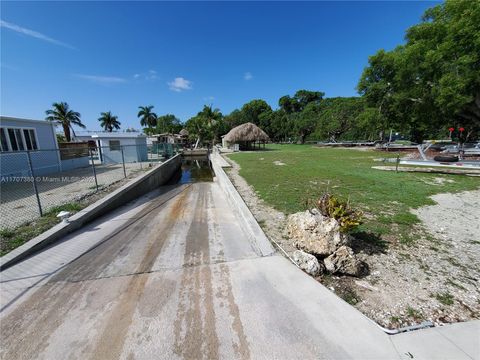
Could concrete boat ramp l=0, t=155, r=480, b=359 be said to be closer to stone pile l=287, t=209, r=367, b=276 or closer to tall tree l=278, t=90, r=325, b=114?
stone pile l=287, t=209, r=367, b=276

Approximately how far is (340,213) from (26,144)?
15744mm

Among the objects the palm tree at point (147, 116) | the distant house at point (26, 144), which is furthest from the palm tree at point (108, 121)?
the distant house at point (26, 144)

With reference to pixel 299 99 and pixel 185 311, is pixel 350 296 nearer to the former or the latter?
pixel 185 311

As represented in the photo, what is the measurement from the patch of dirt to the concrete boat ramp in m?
0.24

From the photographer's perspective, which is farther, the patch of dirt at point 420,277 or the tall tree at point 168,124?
the tall tree at point 168,124

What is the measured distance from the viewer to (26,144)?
36.9ft

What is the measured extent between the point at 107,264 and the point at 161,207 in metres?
3.55

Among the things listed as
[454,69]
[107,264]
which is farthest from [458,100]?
[107,264]

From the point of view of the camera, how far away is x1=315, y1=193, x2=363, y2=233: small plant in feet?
11.2

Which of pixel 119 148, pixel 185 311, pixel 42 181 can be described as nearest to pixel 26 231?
pixel 185 311

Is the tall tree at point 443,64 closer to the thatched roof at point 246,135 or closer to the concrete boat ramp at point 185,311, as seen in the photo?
the concrete boat ramp at point 185,311

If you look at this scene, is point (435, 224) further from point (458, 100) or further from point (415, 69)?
point (415, 69)

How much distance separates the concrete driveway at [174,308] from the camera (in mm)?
1981

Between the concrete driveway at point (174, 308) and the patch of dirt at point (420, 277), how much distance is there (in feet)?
1.28
